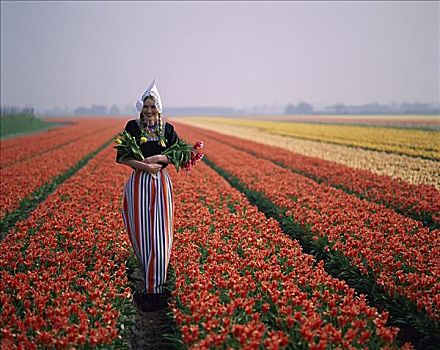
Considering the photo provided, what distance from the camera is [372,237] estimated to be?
20.5ft

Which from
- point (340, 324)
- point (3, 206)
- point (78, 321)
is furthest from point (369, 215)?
point (3, 206)

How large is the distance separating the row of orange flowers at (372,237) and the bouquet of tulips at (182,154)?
8.06ft

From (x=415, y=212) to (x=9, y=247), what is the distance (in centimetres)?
752

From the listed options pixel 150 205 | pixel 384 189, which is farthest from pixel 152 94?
pixel 384 189

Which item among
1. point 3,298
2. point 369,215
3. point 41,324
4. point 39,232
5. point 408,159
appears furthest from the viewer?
point 408,159

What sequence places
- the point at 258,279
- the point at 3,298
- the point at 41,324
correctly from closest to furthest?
the point at 41,324 < the point at 3,298 < the point at 258,279

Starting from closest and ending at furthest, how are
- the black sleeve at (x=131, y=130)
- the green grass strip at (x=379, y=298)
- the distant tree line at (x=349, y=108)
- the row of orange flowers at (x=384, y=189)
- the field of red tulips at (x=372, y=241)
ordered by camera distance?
1. the green grass strip at (x=379, y=298)
2. the field of red tulips at (x=372, y=241)
3. the black sleeve at (x=131, y=130)
4. the row of orange flowers at (x=384, y=189)
5. the distant tree line at (x=349, y=108)

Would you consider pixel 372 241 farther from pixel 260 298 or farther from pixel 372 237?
pixel 260 298

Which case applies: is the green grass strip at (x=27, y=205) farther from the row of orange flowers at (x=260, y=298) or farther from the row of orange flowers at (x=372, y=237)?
the row of orange flowers at (x=372, y=237)

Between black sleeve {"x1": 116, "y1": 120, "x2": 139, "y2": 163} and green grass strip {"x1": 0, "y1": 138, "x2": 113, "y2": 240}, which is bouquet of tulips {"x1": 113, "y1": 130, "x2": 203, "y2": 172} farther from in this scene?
green grass strip {"x1": 0, "y1": 138, "x2": 113, "y2": 240}

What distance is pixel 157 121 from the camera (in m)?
5.19

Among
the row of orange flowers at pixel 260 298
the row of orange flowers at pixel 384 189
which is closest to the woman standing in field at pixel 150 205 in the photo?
the row of orange flowers at pixel 260 298

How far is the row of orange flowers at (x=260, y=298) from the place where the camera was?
3652mm

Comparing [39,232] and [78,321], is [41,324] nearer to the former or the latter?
[78,321]
